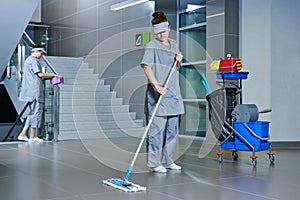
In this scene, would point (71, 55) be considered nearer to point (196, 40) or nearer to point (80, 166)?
point (196, 40)

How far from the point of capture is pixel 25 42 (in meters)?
7.96

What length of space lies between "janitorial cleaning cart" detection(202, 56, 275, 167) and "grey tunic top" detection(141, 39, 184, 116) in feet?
2.21

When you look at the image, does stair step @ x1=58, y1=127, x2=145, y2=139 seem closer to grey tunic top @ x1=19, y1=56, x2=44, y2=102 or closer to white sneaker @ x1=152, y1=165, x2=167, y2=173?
grey tunic top @ x1=19, y1=56, x2=44, y2=102

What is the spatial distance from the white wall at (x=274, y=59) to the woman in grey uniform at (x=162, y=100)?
2.16 metres

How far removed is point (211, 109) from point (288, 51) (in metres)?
1.91

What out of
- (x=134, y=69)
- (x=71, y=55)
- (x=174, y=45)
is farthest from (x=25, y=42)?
(x=174, y=45)

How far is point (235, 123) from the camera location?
4223 millimetres

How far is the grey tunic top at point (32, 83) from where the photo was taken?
20.8ft

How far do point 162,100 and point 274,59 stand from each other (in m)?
2.49

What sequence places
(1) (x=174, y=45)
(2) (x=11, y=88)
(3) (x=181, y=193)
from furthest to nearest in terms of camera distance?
(2) (x=11, y=88) → (1) (x=174, y=45) → (3) (x=181, y=193)

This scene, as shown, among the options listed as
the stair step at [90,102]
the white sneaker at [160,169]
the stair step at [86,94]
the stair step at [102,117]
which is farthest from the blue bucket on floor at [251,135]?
the stair step at [86,94]

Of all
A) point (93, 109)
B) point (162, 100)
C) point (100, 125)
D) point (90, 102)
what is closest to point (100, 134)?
point (100, 125)

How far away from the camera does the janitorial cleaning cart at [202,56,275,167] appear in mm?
4141

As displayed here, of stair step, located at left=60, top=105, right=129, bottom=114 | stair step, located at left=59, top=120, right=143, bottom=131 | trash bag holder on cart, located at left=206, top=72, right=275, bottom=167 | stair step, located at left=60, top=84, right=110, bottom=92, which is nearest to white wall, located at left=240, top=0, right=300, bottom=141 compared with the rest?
trash bag holder on cart, located at left=206, top=72, right=275, bottom=167
